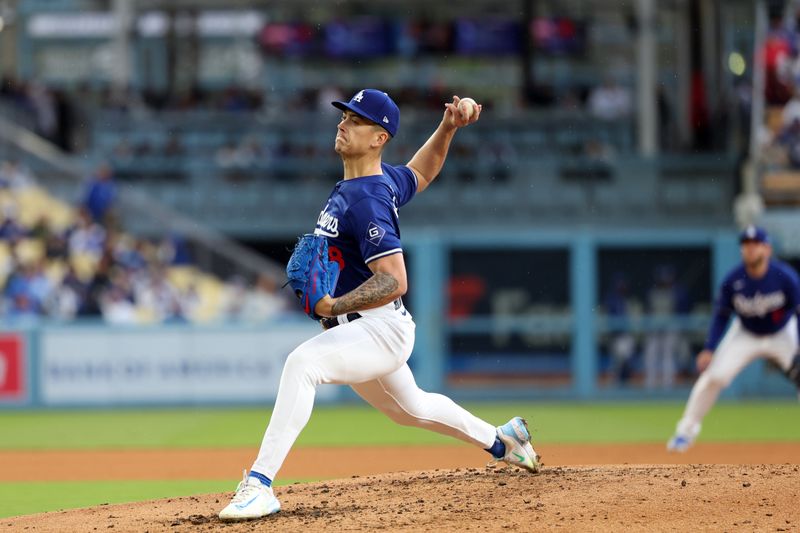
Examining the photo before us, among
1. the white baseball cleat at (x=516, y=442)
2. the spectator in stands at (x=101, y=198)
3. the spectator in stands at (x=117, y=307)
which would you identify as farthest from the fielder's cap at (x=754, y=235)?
the spectator in stands at (x=101, y=198)

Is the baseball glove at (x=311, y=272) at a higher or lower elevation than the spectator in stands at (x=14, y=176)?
lower

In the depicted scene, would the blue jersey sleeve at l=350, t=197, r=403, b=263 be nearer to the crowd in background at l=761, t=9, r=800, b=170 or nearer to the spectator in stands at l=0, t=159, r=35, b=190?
the crowd in background at l=761, t=9, r=800, b=170

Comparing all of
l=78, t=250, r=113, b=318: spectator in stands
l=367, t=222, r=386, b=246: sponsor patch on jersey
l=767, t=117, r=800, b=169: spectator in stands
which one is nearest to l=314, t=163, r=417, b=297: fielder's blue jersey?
l=367, t=222, r=386, b=246: sponsor patch on jersey

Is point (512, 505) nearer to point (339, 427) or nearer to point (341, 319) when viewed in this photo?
point (341, 319)

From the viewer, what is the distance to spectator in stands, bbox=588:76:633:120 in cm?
2494

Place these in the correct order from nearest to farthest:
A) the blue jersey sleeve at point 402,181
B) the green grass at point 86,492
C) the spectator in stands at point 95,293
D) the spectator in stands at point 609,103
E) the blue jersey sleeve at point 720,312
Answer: the blue jersey sleeve at point 402,181, the green grass at point 86,492, the blue jersey sleeve at point 720,312, the spectator in stands at point 95,293, the spectator in stands at point 609,103

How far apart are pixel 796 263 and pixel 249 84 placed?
15839 millimetres

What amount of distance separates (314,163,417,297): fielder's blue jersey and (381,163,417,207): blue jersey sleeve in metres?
0.03

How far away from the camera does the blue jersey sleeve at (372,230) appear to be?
6.19 meters

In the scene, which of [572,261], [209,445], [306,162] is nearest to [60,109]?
[306,162]

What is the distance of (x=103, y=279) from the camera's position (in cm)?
1830

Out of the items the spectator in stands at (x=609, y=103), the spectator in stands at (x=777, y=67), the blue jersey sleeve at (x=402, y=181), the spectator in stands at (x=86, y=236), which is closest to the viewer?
the blue jersey sleeve at (x=402, y=181)

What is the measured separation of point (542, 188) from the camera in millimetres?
23062

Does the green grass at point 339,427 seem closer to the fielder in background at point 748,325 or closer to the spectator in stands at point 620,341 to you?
the spectator in stands at point 620,341
